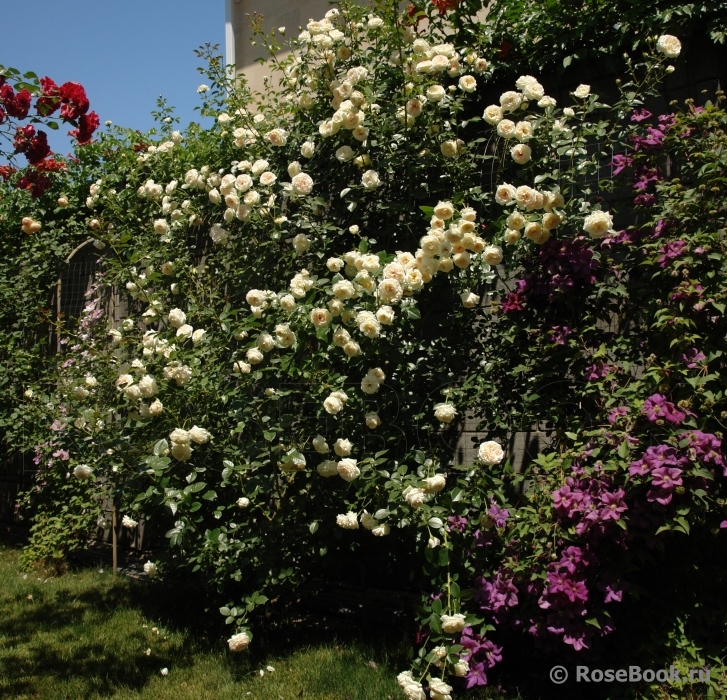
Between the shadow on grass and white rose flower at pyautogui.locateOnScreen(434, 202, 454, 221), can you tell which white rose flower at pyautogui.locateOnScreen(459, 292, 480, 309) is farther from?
the shadow on grass

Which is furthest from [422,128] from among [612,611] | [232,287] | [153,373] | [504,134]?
[612,611]

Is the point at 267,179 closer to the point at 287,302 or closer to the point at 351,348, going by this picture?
the point at 287,302

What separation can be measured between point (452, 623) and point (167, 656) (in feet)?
4.53

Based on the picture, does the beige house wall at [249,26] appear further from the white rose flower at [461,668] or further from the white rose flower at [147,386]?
the white rose flower at [461,668]

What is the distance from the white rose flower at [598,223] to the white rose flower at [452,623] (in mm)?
1388

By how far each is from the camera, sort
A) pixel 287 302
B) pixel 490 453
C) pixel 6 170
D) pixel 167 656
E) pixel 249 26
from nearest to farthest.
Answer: pixel 490 453 < pixel 287 302 < pixel 167 656 < pixel 6 170 < pixel 249 26

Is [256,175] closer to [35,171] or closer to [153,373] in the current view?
[153,373]

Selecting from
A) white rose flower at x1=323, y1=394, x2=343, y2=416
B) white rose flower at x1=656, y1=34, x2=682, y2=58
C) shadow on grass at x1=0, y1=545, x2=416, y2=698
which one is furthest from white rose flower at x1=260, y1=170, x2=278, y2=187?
shadow on grass at x1=0, y1=545, x2=416, y2=698

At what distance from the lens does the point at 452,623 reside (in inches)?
91.4

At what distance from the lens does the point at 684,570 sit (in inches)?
92.2

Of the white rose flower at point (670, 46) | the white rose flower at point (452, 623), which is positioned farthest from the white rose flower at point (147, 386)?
the white rose flower at point (670, 46)

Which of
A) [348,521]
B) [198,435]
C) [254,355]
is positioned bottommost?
[348,521]

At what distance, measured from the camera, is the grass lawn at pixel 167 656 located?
268 cm

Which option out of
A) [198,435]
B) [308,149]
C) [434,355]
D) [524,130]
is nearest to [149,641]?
[198,435]
